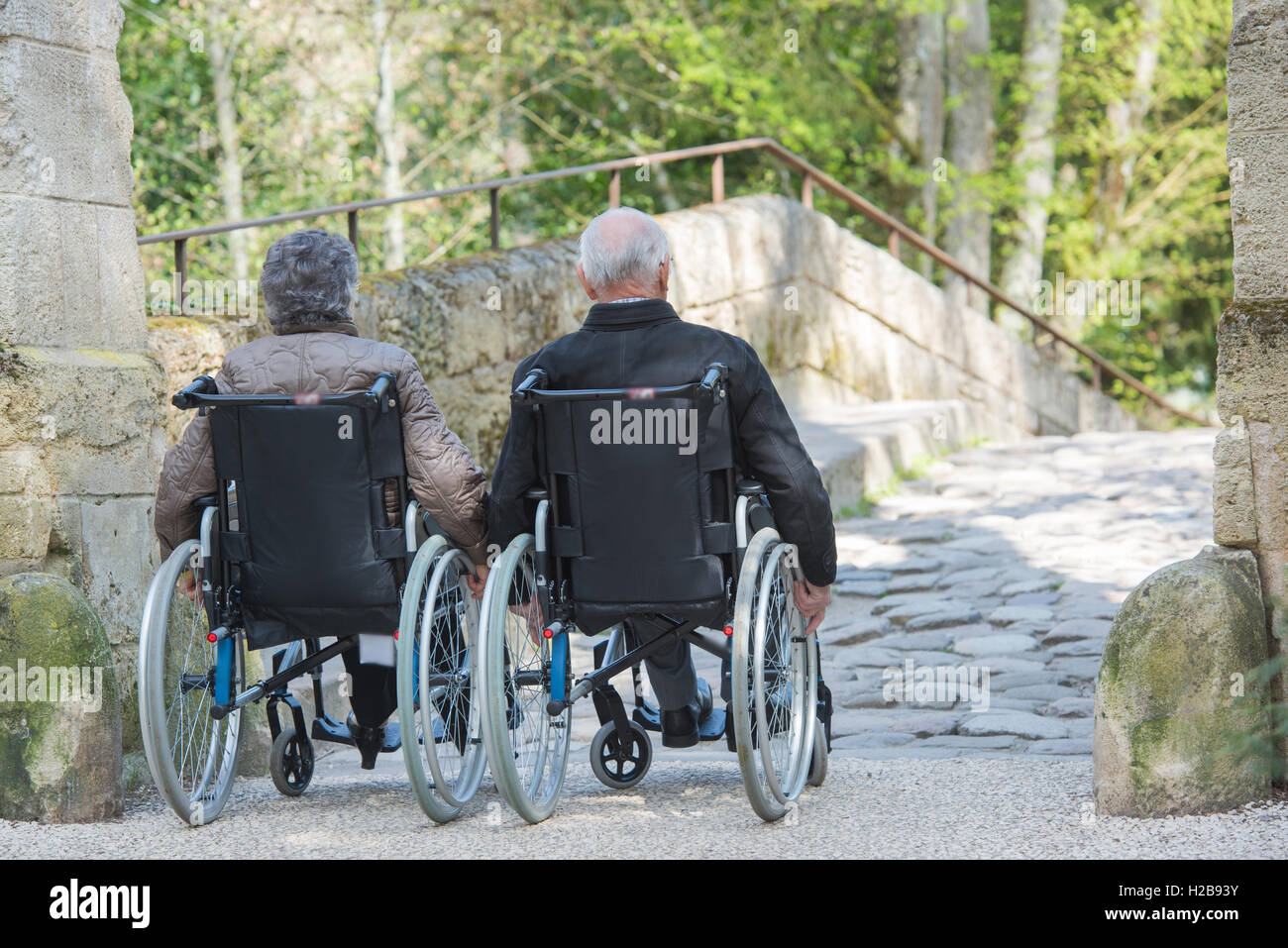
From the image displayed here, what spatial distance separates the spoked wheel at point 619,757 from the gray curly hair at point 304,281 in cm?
124

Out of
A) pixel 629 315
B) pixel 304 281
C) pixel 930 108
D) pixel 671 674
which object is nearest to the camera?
pixel 629 315

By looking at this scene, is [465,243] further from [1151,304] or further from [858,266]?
[1151,304]

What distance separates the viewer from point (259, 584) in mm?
3617

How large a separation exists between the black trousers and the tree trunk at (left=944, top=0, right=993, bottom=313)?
33.5 ft

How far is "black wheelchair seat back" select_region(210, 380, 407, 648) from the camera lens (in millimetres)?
3521

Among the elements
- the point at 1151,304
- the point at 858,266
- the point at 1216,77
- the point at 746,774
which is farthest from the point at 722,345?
the point at 1151,304

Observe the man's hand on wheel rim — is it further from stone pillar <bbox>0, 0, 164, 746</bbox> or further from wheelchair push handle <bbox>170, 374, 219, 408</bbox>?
stone pillar <bbox>0, 0, 164, 746</bbox>

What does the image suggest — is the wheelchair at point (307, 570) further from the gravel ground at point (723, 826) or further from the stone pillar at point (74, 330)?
the stone pillar at point (74, 330)

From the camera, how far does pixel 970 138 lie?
14.3 metres

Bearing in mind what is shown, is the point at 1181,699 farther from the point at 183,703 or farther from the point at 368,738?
the point at 183,703

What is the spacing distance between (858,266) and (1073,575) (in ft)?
17.0

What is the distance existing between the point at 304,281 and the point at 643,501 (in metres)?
1.00

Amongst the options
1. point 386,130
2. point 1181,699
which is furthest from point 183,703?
point 386,130

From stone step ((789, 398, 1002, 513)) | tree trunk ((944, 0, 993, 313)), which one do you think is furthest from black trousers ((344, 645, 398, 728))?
tree trunk ((944, 0, 993, 313))
